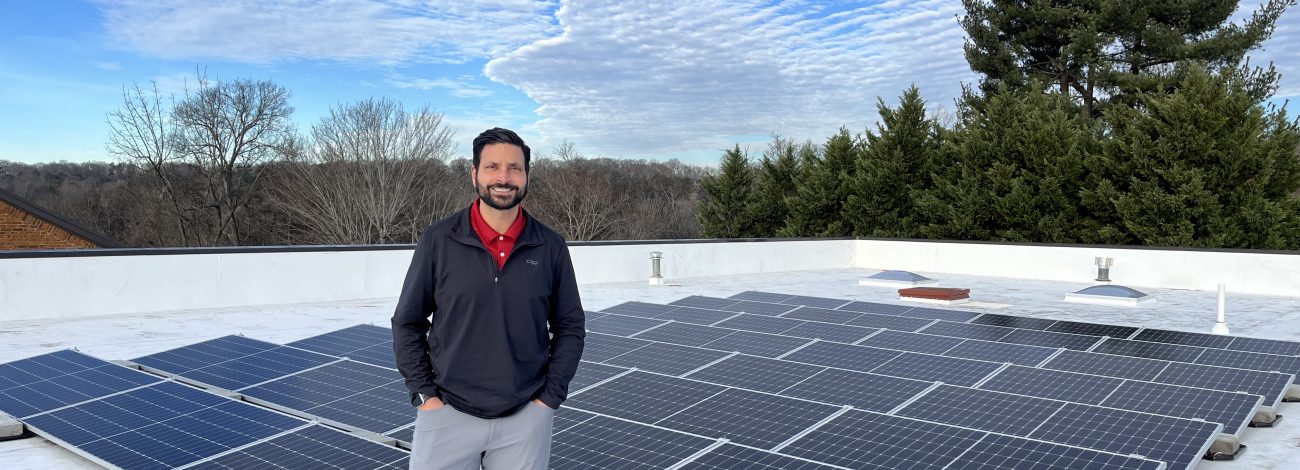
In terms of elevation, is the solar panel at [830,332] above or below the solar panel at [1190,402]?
above

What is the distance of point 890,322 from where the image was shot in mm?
8688

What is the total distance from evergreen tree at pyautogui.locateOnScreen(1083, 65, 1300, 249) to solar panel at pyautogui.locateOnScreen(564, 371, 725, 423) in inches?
736

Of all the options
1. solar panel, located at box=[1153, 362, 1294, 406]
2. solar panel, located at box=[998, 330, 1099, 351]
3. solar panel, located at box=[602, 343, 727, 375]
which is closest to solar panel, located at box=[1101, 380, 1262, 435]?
solar panel, located at box=[1153, 362, 1294, 406]

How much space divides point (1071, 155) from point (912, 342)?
17.7 metres

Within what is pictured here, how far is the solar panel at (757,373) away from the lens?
20.3ft

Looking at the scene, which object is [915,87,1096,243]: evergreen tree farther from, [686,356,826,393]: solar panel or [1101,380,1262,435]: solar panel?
[686,356,826,393]: solar panel

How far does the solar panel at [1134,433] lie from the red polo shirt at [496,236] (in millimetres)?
3286

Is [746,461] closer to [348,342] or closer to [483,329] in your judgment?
[483,329]

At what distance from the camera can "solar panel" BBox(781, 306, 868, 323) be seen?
350 inches

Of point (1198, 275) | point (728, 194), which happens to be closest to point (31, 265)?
point (1198, 275)

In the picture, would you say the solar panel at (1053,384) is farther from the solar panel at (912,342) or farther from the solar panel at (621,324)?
the solar panel at (621,324)

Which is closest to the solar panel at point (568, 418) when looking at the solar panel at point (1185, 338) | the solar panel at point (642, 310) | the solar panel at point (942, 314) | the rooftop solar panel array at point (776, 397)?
the rooftop solar panel array at point (776, 397)

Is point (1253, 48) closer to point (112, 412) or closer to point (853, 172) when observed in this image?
point (853, 172)

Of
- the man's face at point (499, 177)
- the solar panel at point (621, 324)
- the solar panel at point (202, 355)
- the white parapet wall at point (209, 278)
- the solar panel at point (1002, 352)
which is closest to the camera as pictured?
the man's face at point (499, 177)
